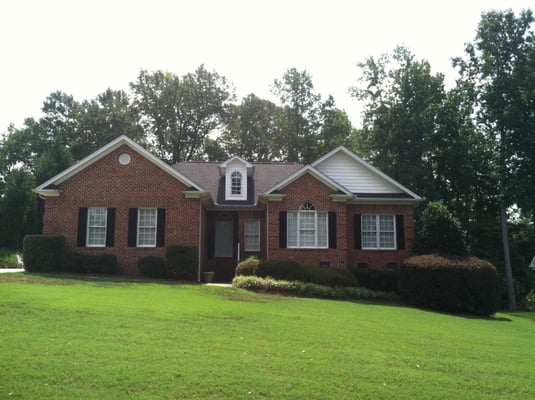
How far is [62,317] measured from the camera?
10.3 metres

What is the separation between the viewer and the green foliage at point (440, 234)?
20.8m

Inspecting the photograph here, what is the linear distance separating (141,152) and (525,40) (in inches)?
916

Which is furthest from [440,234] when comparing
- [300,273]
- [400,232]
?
[300,273]

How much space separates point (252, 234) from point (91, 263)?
7.67 metres

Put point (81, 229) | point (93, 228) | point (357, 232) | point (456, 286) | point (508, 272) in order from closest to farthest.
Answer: point (456, 286) < point (81, 229) < point (93, 228) < point (357, 232) < point (508, 272)

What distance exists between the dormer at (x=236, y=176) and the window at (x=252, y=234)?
1529 millimetres

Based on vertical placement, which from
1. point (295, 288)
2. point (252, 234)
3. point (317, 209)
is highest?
point (317, 209)

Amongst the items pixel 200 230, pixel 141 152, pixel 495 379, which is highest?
pixel 141 152

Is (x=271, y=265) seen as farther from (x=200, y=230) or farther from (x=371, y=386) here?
(x=371, y=386)

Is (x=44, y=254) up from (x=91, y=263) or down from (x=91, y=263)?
up

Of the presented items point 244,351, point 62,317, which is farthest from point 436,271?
point 62,317

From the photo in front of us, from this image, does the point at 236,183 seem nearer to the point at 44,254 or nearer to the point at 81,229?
the point at 81,229

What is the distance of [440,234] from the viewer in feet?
69.2

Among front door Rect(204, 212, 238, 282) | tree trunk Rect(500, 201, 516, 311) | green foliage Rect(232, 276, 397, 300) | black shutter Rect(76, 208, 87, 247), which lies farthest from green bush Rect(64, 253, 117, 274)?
tree trunk Rect(500, 201, 516, 311)
